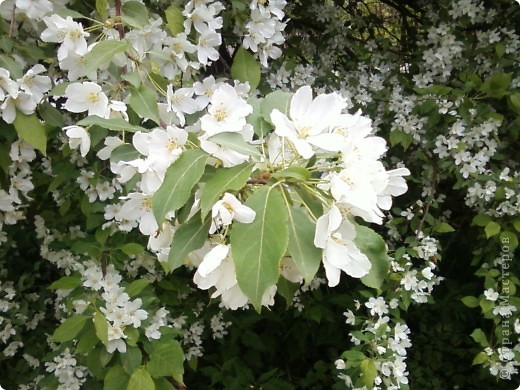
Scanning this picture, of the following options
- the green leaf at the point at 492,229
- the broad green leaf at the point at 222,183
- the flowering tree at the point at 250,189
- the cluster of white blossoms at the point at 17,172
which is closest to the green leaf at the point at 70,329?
the flowering tree at the point at 250,189

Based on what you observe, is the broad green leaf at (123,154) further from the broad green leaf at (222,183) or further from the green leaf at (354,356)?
the green leaf at (354,356)

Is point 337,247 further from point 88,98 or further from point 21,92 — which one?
point 21,92

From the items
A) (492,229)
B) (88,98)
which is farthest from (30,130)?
(492,229)

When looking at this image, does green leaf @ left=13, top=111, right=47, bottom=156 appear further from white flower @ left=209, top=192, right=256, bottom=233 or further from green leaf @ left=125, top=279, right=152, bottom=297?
white flower @ left=209, top=192, right=256, bottom=233

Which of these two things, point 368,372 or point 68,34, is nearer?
point 68,34

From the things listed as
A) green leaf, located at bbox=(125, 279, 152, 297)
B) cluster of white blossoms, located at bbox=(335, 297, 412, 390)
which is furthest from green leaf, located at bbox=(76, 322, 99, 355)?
cluster of white blossoms, located at bbox=(335, 297, 412, 390)

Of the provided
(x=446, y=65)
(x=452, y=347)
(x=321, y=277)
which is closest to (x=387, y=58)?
(x=446, y=65)
